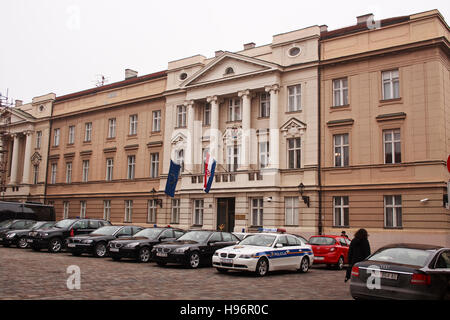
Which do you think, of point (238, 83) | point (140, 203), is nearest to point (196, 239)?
point (238, 83)

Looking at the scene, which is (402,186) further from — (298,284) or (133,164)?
(133,164)

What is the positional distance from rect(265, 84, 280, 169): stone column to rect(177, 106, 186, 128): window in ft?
26.6

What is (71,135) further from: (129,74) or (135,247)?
(135,247)

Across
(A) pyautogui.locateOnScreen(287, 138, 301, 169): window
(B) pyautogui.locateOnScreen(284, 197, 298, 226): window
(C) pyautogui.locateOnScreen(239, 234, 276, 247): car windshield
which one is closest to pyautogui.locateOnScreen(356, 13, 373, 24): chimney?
(A) pyautogui.locateOnScreen(287, 138, 301, 169): window

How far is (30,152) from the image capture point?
49.5m

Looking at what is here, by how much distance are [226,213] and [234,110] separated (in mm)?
7396

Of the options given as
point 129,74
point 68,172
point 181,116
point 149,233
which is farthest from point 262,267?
point 129,74

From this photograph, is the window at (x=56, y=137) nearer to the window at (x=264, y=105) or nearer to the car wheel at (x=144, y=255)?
the window at (x=264, y=105)

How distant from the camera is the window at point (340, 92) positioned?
97.8ft

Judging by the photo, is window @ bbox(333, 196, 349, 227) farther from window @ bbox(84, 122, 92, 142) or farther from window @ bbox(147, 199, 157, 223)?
window @ bbox(84, 122, 92, 142)

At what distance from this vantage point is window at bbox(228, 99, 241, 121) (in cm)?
3444

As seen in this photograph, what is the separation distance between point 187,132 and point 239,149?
5.07 metres

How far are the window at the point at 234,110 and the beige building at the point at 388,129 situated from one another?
6540 mm

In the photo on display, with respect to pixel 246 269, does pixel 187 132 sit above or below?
above
